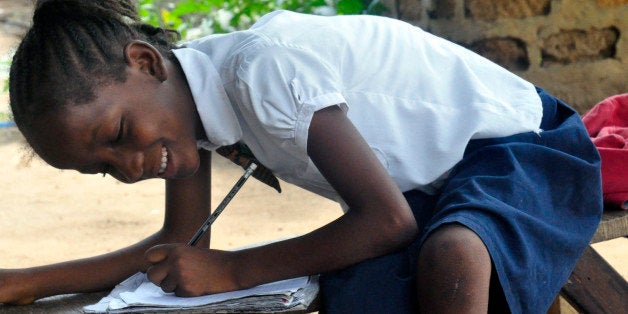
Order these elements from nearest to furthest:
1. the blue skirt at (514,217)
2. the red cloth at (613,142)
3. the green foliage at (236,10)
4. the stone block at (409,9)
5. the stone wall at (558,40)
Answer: the blue skirt at (514,217), the red cloth at (613,142), the stone wall at (558,40), the stone block at (409,9), the green foliage at (236,10)

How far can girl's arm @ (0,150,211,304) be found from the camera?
1890mm

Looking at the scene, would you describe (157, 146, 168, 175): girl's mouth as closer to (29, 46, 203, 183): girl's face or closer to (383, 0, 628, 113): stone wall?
(29, 46, 203, 183): girl's face

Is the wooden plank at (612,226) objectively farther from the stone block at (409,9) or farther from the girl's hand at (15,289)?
the stone block at (409,9)

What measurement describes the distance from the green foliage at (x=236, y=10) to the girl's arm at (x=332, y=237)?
2.95m

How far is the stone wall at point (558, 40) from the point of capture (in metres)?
3.64

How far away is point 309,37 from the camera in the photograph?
5.61 ft

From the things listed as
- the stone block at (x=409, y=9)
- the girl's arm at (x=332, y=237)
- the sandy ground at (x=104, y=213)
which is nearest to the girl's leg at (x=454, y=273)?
the girl's arm at (x=332, y=237)

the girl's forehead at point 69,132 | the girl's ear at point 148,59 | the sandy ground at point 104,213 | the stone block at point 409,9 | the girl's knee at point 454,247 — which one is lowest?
the sandy ground at point 104,213

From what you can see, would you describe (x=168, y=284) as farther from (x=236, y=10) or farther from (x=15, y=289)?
(x=236, y=10)

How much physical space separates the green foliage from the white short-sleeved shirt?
8.75 ft

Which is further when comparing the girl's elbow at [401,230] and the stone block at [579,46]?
the stone block at [579,46]

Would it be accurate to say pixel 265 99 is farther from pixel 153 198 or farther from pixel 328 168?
pixel 153 198

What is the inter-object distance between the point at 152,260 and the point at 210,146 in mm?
267

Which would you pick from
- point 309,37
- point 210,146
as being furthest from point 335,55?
point 210,146
